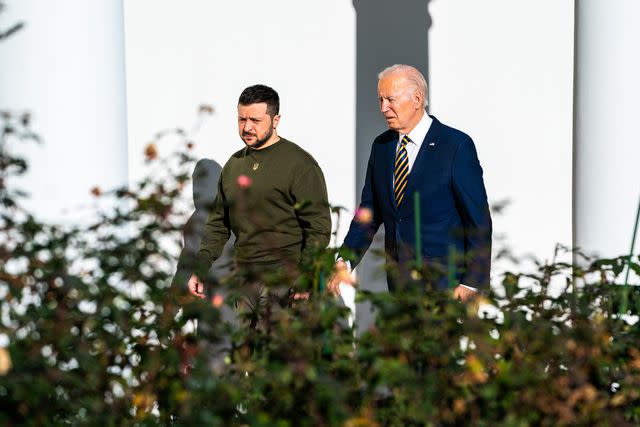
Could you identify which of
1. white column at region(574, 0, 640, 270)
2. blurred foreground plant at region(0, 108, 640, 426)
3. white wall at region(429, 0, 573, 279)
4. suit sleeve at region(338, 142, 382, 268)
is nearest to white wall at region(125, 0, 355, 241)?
white wall at region(429, 0, 573, 279)

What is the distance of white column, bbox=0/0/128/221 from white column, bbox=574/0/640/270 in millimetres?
2154

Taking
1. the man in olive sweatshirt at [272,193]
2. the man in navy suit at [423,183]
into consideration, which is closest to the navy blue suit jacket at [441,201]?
the man in navy suit at [423,183]

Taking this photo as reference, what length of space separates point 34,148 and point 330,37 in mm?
2207

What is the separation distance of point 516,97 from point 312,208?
5.77ft

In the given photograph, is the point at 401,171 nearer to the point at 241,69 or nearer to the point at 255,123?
the point at 255,123

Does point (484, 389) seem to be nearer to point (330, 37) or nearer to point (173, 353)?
point (173, 353)

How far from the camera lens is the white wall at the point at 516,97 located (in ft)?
19.0

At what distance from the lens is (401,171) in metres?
4.25

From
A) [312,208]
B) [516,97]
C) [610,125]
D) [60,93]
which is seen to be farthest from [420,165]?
[516,97]

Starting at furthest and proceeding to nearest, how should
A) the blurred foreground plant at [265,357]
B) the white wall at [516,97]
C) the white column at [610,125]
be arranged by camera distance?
the white wall at [516,97], the white column at [610,125], the blurred foreground plant at [265,357]

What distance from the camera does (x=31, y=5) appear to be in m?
4.17

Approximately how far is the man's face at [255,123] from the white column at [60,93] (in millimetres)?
698

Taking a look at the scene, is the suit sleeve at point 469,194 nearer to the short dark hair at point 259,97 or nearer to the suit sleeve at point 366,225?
the suit sleeve at point 366,225

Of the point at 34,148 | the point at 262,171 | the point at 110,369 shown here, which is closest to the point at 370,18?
the point at 262,171
